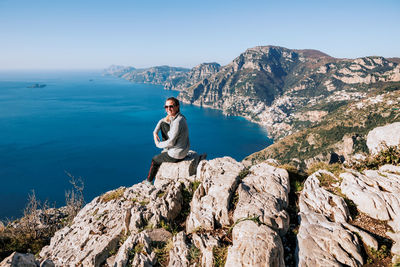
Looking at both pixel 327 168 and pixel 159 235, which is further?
pixel 327 168

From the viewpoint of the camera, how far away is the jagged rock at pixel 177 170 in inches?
386

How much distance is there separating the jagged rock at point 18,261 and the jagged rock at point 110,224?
6.39 feet

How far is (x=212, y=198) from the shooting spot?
7219mm

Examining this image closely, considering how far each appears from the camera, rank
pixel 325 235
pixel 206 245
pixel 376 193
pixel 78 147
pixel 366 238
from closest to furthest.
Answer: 1. pixel 366 238
2. pixel 325 235
3. pixel 206 245
4. pixel 376 193
5. pixel 78 147

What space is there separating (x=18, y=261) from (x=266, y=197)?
23.6 ft

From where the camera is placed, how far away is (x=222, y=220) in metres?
6.57

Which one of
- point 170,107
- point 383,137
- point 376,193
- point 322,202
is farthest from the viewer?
point 383,137

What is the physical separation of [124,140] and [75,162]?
127ft

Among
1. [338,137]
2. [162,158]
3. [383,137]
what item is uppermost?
[383,137]

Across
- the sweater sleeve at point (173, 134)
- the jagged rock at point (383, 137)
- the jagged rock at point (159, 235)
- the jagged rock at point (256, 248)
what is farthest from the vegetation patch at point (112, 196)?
the jagged rock at point (383, 137)

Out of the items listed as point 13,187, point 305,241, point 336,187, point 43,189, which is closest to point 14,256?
point 305,241

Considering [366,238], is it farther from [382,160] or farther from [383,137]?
[383,137]

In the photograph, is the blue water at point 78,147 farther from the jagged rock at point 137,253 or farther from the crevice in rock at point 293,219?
the crevice in rock at point 293,219

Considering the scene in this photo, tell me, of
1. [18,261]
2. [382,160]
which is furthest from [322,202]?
[18,261]
